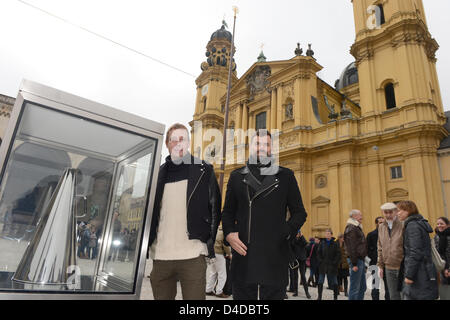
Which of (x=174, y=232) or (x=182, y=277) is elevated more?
(x=174, y=232)

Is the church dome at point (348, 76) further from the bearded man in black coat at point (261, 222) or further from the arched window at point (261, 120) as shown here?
the bearded man in black coat at point (261, 222)

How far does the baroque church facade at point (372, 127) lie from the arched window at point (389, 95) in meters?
0.05

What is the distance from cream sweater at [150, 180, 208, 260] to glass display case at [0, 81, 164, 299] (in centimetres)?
11

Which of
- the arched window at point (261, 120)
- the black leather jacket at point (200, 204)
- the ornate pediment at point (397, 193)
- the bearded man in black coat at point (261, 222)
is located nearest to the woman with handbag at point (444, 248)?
the bearded man in black coat at point (261, 222)

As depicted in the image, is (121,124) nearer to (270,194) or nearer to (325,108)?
(270,194)

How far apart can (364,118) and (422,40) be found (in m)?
5.40

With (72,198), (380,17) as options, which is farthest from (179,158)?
(380,17)

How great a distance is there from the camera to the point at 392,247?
4.30 meters

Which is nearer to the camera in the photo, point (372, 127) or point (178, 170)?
point (178, 170)

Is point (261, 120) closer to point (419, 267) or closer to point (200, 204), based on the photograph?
point (419, 267)

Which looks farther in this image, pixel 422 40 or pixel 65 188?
pixel 422 40

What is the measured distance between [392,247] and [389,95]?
1628 cm
